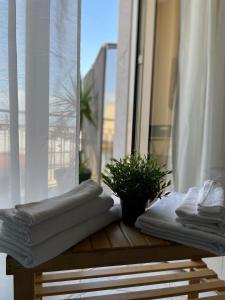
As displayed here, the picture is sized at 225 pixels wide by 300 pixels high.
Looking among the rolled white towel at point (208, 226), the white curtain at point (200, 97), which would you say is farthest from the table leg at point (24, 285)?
the white curtain at point (200, 97)

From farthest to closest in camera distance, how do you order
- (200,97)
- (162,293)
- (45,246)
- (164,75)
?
(164,75), (200,97), (162,293), (45,246)

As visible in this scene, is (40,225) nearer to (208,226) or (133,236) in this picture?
(133,236)

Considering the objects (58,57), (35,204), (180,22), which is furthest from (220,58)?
(35,204)

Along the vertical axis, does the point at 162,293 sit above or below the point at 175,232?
below

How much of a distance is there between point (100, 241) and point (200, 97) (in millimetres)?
911

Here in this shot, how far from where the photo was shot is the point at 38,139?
977 mm

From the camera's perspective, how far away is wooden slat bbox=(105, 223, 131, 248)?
0.78 meters

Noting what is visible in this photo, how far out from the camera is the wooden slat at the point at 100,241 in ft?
2.51

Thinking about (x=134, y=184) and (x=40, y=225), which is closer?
(x=40, y=225)

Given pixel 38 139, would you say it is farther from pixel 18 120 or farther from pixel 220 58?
pixel 220 58

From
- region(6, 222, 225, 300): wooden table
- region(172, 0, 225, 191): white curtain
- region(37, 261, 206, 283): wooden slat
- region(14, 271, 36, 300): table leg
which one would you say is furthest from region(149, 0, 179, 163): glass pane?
region(14, 271, 36, 300): table leg

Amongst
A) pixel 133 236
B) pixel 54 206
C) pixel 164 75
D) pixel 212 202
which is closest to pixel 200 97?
pixel 164 75

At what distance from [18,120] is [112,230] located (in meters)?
0.45

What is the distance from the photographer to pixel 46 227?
0.72 meters
